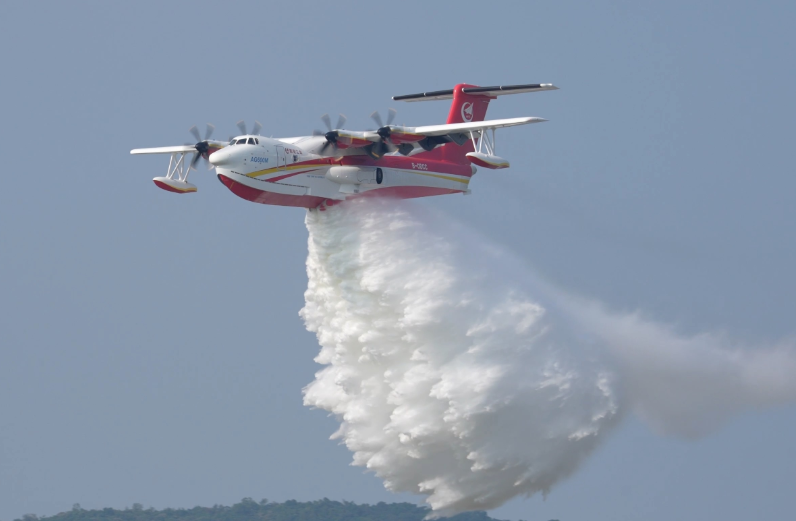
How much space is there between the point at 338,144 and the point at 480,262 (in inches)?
187

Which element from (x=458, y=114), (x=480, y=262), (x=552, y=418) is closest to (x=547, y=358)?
(x=552, y=418)

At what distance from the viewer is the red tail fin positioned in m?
28.4

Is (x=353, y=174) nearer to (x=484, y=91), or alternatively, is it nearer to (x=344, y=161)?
(x=344, y=161)

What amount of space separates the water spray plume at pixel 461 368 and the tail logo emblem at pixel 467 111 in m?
3.24

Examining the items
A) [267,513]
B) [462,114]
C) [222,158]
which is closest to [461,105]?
[462,114]

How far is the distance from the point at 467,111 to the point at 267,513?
42.0 meters

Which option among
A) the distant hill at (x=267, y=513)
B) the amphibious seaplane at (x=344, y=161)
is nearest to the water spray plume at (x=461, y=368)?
the amphibious seaplane at (x=344, y=161)

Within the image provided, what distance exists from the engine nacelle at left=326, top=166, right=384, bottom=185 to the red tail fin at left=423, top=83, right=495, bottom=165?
2.39 metres

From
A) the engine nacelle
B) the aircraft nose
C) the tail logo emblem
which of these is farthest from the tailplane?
the aircraft nose

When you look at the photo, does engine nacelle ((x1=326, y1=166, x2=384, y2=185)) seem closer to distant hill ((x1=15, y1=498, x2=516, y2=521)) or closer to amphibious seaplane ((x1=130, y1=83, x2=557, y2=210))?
amphibious seaplane ((x1=130, y1=83, x2=557, y2=210))

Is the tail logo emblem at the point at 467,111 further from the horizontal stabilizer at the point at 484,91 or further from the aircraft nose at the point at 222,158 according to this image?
the aircraft nose at the point at 222,158

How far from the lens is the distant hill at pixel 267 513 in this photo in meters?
64.2

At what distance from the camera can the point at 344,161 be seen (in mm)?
26219

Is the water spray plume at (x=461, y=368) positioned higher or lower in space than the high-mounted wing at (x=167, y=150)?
lower
